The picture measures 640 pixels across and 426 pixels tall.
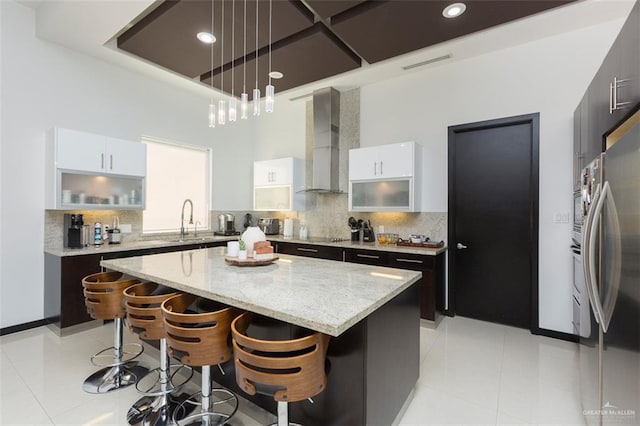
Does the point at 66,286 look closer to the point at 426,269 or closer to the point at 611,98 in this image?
the point at 426,269

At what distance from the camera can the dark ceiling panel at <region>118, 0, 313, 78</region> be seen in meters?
2.53

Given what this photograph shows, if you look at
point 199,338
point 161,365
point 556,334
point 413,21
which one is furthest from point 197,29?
point 556,334

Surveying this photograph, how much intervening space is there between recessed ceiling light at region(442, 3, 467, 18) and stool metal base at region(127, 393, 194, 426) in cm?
369

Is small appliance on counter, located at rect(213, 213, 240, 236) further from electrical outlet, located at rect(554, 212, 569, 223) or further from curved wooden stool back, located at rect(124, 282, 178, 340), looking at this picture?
electrical outlet, located at rect(554, 212, 569, 223)

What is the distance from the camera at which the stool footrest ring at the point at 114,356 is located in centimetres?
251

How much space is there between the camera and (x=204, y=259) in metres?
2.69

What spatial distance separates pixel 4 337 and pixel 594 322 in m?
5.07

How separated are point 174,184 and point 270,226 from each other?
1729 mm

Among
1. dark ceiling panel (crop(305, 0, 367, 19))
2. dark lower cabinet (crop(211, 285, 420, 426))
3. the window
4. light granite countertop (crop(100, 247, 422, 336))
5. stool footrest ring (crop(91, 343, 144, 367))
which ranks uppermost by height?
dark ceiling panel (crop(305, 0, 367, 19))

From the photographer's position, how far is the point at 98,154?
346 cm

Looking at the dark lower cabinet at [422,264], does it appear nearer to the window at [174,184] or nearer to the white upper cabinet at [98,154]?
the window at [174,184]

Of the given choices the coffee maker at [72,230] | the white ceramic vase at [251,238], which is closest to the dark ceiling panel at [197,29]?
the white ceramic vase at [251,238]

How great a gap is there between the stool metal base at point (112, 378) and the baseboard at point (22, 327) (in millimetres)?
1620

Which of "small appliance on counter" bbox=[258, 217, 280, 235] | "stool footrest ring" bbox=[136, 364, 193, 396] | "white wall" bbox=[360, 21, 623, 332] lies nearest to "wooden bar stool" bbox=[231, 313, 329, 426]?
"stool footrest ring" bbox=[136, 364, 193, 396]
